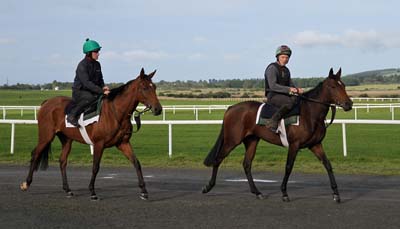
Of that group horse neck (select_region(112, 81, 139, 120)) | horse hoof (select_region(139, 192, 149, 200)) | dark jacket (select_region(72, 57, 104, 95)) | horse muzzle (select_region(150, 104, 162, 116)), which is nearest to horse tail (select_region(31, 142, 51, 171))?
dark jacket (select_region(72, 57, 104, 95))

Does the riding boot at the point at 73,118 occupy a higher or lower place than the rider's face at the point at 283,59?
lower

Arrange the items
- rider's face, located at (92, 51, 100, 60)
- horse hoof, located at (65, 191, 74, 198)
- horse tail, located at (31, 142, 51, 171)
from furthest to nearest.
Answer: horse tail, located at (31, 142, 51, 171) < rider's face, located at (92, 51, 100, 60) < horse hoof, located at (65, 191, 74, 198)

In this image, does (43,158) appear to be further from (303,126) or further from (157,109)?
(303,126)

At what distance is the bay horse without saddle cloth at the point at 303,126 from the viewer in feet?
34.1

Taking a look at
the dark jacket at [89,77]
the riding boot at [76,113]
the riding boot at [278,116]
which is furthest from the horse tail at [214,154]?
the riding boot at [76,113]

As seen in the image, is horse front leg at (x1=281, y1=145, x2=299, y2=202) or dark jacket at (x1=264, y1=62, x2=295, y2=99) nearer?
horse front leg at (x1=281, y1=145, x2=299, y2=202)

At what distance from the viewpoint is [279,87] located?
10547 millimetres

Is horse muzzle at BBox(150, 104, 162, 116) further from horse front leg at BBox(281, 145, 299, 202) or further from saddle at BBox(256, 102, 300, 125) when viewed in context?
horse front leg at BBox(281, 145, 299, 202)

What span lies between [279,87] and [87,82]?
10.9 ft

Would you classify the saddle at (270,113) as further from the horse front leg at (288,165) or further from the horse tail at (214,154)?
the horse tail at (214,154)

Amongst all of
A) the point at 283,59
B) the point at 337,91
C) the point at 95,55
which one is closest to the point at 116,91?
the point at 95,55

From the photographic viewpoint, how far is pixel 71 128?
11.4 meters

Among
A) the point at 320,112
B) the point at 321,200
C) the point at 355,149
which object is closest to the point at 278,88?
the point at 320,112

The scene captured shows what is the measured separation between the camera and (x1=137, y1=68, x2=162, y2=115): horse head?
10.3 meters
